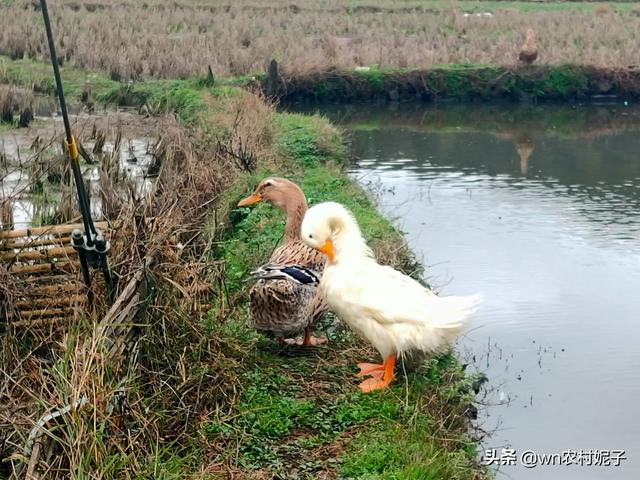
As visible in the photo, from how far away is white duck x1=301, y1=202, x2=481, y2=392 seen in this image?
4.93 meters

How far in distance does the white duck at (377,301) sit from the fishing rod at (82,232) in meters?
1.19

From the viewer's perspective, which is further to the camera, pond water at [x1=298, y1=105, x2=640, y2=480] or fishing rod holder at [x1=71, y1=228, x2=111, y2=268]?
pond water at [x1=298, y1=105, x2=640, y2=480]

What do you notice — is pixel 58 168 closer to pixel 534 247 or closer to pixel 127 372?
pixel 534 247

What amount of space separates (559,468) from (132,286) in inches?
121

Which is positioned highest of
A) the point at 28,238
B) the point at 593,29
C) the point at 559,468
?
the point at 28,238

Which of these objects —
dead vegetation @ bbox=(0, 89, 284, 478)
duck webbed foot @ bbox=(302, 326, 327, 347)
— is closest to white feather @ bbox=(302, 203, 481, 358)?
duck webbed foot @ bbox=(302, 326, 327, 347)

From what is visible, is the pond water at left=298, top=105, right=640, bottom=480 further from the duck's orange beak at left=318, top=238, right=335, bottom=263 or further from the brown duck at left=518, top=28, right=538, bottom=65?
the duck's orange beak at left=318, top=238, right=335, bottom=263

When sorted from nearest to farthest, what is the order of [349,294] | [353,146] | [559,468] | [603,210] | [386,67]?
[349,294]
[559,468]
[603,210]
[353,146]
[386,67]

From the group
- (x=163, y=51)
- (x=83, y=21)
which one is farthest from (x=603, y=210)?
(x=83, y=21)

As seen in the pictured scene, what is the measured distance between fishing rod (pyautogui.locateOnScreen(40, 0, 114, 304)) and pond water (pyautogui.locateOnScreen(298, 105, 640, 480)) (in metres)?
2.85

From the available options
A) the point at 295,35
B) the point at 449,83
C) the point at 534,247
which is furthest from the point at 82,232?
the point at 295,35

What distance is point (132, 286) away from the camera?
4465 mm

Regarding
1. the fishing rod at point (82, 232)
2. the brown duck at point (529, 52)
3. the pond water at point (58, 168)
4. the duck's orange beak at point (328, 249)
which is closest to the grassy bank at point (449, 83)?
the brown duck at point (529, 52)

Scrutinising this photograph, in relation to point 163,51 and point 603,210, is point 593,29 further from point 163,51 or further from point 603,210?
point 603,210
